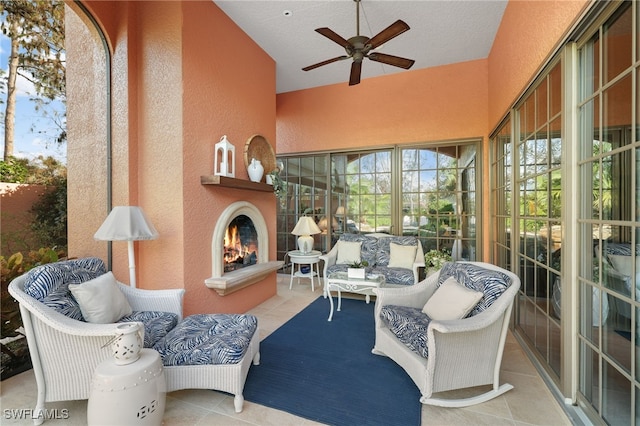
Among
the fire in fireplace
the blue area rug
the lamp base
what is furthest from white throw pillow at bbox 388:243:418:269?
the fire in fireplace

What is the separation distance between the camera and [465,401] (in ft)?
6.26

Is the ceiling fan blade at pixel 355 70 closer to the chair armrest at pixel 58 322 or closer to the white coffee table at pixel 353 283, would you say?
the white coffee table at pixel 353 283

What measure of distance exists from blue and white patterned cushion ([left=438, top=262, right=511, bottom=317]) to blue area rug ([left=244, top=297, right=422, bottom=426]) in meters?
0.82

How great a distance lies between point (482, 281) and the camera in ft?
7.06

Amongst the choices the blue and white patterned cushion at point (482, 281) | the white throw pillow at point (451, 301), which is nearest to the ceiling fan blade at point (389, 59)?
the blue and white patterned cushion at point (482, 281)

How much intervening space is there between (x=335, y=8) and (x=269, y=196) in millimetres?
2532

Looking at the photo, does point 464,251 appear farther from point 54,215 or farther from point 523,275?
point 54,215

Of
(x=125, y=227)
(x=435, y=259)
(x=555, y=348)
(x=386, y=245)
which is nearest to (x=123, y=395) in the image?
(x=125, y=227)

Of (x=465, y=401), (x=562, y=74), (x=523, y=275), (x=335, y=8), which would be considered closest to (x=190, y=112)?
(x=335, y=8)

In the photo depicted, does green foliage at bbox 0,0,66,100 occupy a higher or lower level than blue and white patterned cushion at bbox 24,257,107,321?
higher

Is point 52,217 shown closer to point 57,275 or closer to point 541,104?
point 57,275

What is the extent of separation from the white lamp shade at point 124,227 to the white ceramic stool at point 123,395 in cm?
110

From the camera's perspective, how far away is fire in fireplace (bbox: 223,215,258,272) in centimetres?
358

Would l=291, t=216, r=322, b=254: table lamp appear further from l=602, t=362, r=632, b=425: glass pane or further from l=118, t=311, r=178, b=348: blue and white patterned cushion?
l=602, t=362, r=632, b=425: glass pane
